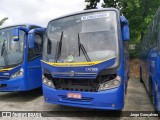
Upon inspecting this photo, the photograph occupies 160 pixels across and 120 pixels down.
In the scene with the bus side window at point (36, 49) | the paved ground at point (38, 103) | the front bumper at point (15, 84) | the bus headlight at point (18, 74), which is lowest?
the paved ground at point (38, 103)

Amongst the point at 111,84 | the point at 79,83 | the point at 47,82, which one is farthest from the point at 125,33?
the point at 47,82

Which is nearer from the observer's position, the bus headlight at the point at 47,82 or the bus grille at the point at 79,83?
the bus grille at the point at 79,83

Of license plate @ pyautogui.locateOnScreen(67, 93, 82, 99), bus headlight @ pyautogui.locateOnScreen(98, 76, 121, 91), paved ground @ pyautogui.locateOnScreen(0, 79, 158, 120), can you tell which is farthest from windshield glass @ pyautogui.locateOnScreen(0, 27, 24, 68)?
bus headlight @ pyautogui.locateOnScreen(98, 76, 121, 91)

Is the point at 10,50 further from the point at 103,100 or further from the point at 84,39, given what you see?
the point at 103,100

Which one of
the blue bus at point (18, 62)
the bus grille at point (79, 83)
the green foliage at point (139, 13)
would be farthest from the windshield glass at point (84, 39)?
the green foliage at point (139, 13)

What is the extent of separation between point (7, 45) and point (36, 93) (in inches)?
98.3

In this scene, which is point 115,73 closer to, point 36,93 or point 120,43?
point 120,43

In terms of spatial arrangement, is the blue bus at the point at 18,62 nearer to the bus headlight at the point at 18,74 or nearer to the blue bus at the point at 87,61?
the bus headlight at the point at 18,74

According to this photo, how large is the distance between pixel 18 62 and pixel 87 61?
3.29 meters

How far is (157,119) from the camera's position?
6.14 meters

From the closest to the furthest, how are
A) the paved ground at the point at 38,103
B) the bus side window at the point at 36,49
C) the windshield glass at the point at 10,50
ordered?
the paved ground at the point at 38,103 < the windshield glass at the point at 10,50 < the bus side window at the point at 36,49

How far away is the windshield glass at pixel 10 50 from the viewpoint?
8211mm

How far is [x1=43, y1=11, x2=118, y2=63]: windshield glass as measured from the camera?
589 centimetres

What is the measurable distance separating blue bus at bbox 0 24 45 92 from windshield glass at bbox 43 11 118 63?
1.58 metres
